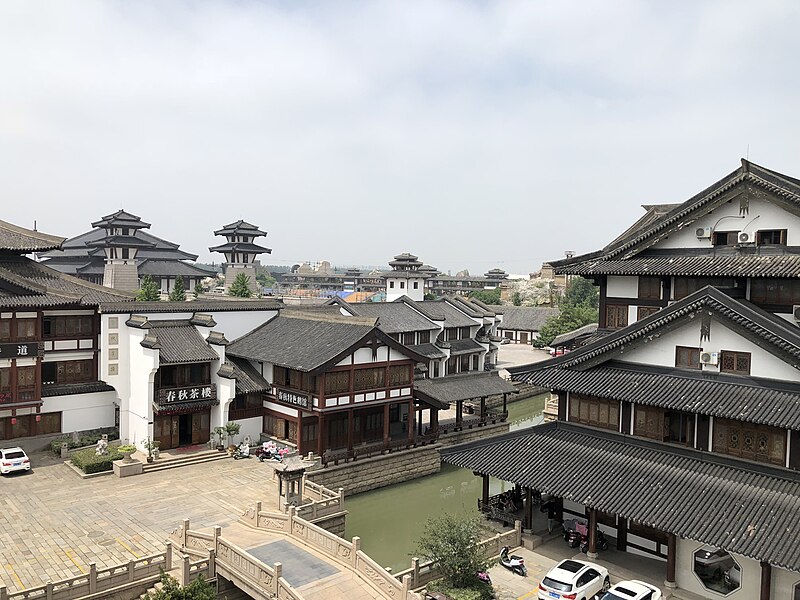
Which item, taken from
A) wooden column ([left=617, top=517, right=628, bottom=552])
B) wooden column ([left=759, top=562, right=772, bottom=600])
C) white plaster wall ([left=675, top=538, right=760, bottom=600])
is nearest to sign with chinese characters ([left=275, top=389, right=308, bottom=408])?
wooden column ([left=617, top=517, right=628, bottom=552])

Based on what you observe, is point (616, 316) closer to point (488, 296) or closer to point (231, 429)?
point (231, 429)

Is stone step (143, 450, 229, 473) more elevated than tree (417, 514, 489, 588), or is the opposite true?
tree (417, 514, 489, 588)

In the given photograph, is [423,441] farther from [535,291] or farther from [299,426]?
[535,291]

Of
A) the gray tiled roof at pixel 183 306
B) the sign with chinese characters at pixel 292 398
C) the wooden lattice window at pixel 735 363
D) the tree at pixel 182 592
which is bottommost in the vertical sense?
the tree at pixel 182 592

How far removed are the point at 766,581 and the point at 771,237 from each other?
11.0m

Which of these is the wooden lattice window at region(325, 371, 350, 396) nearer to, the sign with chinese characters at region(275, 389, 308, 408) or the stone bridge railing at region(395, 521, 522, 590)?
the sign with chinese characters at region(275, 389, 308, 408)

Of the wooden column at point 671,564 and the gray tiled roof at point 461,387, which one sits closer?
the wooden column at point 671,564

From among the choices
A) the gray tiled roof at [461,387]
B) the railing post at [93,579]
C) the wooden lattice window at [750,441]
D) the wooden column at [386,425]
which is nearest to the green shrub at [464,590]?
the wooden lattice window at [750,441]

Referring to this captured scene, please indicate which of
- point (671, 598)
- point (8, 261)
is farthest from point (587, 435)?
point (8, 261)

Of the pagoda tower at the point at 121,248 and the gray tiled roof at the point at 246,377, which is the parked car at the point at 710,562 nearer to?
the gray tiled roof at the point at 246,377

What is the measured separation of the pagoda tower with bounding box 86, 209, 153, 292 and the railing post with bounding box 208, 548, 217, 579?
189ft

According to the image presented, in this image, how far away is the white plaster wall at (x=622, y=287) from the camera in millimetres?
24641

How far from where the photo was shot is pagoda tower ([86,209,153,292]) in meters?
73.2

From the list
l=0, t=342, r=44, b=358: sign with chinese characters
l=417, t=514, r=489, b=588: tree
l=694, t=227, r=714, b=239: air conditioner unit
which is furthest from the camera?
l=0, t=342, r=44, b=358: sign with chinese characters
